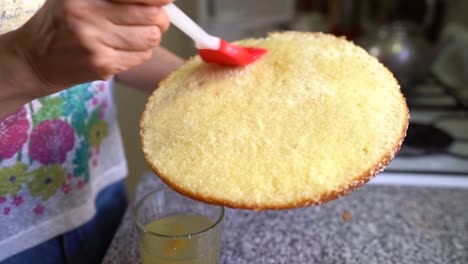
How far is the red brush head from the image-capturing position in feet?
2.00

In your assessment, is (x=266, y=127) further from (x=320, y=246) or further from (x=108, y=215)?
(x=108, y=215)

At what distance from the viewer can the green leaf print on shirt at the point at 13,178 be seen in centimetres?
71

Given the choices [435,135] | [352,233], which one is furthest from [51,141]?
[435,135]

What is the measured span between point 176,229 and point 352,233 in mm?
325

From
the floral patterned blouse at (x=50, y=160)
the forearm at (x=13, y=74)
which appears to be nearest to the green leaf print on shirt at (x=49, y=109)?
the floral patterned blouse at (x=50, y=160)

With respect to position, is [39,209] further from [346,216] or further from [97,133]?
[346,216]

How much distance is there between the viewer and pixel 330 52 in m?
0.64

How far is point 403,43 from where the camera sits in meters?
1.40

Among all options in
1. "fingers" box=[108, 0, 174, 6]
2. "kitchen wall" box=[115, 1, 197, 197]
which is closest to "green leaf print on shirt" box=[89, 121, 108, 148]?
"fingers" box=[108, 0, 174, 6]

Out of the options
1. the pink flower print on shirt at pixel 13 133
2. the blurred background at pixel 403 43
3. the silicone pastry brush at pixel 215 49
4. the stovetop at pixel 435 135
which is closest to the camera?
the silicone pastry brush at pixel 215 49

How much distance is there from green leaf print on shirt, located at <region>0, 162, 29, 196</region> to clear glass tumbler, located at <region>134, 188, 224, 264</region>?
221 millimetres

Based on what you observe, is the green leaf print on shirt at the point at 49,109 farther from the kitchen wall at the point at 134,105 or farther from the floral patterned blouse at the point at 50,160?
the kitchen wall at the point at 134,105

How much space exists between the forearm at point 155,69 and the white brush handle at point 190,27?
26 cm

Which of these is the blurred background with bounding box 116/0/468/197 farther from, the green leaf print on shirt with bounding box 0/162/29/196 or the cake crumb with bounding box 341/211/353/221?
the green leaf print on shirt with bounding box 0/162/29/196
